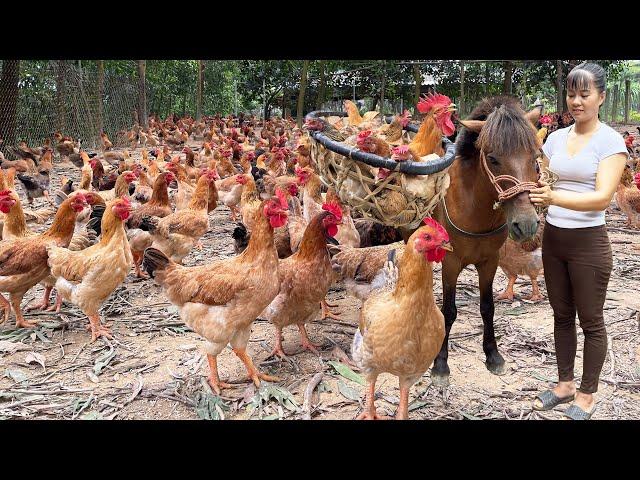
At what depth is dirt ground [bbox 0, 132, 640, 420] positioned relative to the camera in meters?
3.82

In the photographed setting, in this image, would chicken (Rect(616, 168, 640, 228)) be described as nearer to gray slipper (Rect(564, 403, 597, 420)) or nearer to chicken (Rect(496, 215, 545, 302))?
chicken (Rect(496, 215, 545, 302))

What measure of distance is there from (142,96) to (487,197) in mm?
21813

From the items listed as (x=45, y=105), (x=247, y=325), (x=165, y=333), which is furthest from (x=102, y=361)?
(x=45, y=105)

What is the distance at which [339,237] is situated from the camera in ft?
19.1

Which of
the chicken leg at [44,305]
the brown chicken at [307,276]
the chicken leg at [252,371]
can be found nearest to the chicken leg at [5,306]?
the chicken leg at [44,305]

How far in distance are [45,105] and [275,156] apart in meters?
11.0

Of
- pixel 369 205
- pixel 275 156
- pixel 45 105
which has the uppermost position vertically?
pixel 45 105

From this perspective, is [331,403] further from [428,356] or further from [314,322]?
[314,322]

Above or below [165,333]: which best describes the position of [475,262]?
above

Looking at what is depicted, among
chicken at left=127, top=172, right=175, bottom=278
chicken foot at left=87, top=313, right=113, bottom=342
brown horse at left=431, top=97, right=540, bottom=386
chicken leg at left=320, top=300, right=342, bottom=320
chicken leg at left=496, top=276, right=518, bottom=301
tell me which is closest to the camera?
brown horse at left=431, top=97, right=540, bottom=386

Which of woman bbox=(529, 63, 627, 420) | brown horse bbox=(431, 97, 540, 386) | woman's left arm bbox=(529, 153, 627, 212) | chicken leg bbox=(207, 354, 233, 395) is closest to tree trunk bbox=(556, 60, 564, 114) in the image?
brown horse bbox=(431, 97, 540, 386)

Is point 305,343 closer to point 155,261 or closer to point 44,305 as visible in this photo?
point 155,261

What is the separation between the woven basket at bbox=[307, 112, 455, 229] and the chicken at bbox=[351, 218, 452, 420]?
214 millimetres

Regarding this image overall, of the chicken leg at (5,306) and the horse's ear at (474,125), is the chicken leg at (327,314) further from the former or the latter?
the chicken leg at (5,306)
